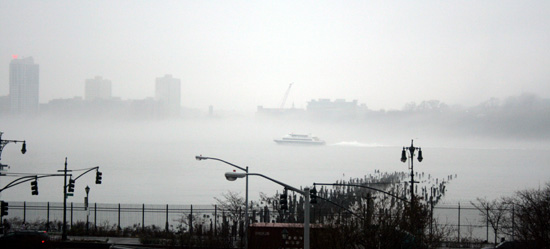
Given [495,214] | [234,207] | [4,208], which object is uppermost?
[4,208]

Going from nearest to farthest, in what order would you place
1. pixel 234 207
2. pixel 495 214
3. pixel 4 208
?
pixel 4 208, pixel 234 207, pixel 495 214

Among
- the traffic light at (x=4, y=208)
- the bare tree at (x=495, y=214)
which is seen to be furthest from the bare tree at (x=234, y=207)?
the bare tree at (x=495, y=214)

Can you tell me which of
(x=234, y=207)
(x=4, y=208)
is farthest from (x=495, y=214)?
(x=4, y=208)

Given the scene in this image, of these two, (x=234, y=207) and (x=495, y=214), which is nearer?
(x=234, y=207)

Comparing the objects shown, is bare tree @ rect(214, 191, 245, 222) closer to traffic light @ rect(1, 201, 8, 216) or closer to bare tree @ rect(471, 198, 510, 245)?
traffic light @ rect(1, 201, 8, 216)

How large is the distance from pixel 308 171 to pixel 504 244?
442 ft

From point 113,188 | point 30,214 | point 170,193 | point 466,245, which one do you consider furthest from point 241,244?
point 113,188

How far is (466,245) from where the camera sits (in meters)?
33.7

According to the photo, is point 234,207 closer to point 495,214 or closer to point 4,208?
point 4,208

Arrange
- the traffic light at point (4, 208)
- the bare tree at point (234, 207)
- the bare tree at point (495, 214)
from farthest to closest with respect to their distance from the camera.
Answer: the bare tree at point (234, 207) < the bare tree at point (495, 214) < the traffic light at point (4, 208)

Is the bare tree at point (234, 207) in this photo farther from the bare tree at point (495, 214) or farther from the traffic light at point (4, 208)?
A: the bare tree at point (495, 214)

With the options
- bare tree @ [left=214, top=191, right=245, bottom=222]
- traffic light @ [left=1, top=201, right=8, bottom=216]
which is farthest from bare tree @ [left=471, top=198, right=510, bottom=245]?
traffic light @ [left=1, top=201, right=8, bottom=216]

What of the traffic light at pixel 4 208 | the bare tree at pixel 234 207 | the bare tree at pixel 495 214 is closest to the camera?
the traffic light at pixel 4 208

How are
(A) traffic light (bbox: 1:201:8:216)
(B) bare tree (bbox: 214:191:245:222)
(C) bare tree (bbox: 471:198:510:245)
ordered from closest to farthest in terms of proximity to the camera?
(A) traffic light (bbox: 1:201:8:216) → (C) bare tree (bbox: 471:198:510:245) → (B) bare tree (bbox: 214:191:245:222)
